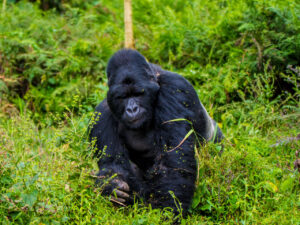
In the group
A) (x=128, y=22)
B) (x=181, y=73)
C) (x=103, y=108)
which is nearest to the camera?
(x=103, y=108)

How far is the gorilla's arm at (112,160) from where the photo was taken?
153 inches

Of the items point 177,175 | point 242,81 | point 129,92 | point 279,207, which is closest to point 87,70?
point 242,81

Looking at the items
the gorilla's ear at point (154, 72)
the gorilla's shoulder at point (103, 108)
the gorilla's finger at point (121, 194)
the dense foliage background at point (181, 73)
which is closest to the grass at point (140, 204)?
the dense foliage background at point (181, 73)

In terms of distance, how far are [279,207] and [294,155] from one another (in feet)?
3.22

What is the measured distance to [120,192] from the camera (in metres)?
3.83

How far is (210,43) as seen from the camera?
6.41 meters

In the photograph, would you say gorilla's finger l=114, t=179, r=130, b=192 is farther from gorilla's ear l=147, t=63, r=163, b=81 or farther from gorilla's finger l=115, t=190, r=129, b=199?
gorilla's ear l=147, t=63, r=163, b=81

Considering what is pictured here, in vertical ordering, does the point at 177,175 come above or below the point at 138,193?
above

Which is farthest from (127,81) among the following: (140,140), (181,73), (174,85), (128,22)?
(128,22)

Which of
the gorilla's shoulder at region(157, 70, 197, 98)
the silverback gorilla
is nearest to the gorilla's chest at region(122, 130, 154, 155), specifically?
the silverback gorilla

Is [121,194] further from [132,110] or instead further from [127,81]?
[127,81]

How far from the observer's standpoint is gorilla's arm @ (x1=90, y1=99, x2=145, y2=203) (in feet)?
12.8

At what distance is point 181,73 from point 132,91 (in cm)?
242

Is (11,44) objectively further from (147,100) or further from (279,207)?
(279,207)
